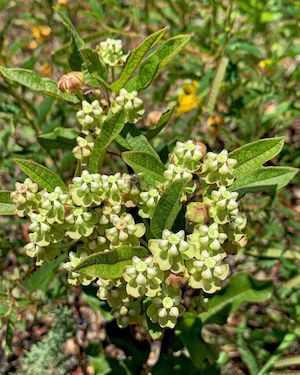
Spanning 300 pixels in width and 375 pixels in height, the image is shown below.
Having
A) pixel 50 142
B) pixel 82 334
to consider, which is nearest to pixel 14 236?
pixel 82 334

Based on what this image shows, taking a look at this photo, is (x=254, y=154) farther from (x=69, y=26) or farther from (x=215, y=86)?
(x=215, y=86)

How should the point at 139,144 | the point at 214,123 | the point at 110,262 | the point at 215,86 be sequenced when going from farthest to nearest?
1. the point at 214,123
2. the point at 215,86
3. the point at 139,144
4. the point at 110,262

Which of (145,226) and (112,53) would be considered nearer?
(145,226)

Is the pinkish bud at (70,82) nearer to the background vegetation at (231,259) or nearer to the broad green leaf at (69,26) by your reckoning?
the broad green leaf at (69,26)

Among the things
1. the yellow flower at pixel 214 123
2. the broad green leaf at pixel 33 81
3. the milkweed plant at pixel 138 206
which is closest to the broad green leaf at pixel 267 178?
the milkweed plant at pixel 138 206

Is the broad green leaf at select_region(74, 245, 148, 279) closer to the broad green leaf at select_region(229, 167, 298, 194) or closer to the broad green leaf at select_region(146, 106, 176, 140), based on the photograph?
the broad green leaf at select_region(229, 167, 298, 194)

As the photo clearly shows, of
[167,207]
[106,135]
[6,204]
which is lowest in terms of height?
[6,204]

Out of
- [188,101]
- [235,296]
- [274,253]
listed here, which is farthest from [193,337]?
[188,101]
